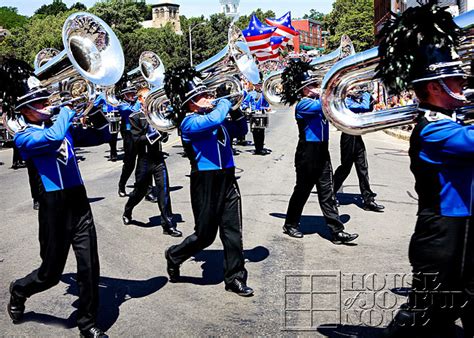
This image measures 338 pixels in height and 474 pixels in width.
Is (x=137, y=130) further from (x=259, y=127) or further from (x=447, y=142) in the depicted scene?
(x=259, y=127)

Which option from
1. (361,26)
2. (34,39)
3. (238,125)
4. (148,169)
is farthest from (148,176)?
(361,26)

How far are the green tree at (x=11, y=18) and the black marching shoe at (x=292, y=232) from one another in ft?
367

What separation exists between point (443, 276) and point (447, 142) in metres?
0.75

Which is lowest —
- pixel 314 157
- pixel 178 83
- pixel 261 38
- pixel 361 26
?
pixel 314 157

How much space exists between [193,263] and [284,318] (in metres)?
1.72

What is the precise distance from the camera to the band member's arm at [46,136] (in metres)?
4.16

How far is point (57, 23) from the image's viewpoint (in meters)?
62.6

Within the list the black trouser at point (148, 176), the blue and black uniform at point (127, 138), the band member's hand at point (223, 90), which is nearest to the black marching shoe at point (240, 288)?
the band member's hand at point (223, 90)

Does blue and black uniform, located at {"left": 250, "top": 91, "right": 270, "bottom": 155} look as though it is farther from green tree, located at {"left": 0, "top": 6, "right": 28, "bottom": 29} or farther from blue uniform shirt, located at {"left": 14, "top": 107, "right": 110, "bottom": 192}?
green tree, located at {"left": 0, "top": 6, "right": 28, "bottom": 29}

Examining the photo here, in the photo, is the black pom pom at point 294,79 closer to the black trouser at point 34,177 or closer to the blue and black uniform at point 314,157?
the blue and black uniform at point 314,157

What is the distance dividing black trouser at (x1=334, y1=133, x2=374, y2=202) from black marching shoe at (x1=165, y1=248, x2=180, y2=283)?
145 inches

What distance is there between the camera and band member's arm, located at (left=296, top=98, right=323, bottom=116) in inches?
268

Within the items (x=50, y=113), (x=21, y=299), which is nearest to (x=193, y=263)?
(x=21, y=299)

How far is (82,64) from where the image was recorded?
5.07m
